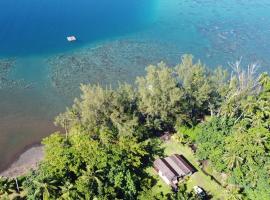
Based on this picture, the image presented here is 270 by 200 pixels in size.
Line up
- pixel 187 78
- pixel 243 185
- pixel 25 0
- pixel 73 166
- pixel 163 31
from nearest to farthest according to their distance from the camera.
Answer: pixel 73 166, pixel 243 185, pixel 187 78, pixel 163 31, pixel 25 0

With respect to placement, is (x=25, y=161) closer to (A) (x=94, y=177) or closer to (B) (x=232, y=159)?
(A) (x=94, y=177)

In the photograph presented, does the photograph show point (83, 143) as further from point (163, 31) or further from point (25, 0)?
point (25, 0)

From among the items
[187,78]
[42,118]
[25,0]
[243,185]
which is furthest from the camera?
[25,0]

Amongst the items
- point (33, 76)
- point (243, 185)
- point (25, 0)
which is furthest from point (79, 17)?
point (243, 185)

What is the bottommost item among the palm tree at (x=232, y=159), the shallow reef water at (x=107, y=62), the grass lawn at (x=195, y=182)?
the grass lawn at (x=195, y=182)

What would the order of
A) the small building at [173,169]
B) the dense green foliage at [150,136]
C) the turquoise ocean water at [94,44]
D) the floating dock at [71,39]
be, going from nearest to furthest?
1. the dense green foliage at [150,136]
2. the small building at [173,169]
3. the turquoise ocean water at [94,44]
4. the floating dock at [71,39]

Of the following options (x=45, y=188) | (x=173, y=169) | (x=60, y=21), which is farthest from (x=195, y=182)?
(x=60, y=21)

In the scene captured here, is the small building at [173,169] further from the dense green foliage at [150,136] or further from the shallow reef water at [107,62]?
the shallow reef water at [107,62]

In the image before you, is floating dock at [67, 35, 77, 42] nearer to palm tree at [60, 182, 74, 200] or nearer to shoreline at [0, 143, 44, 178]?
shoreline at [0, 143, 44, 178]

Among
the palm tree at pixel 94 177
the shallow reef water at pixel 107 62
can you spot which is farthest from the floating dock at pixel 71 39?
the palm tree at pixel 94 177
